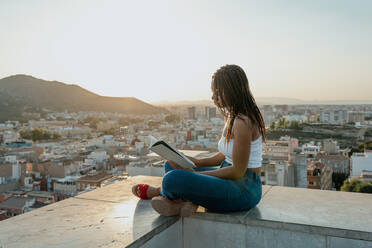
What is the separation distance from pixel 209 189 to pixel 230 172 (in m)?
0.08

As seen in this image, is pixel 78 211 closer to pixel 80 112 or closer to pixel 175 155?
pixel 175 155

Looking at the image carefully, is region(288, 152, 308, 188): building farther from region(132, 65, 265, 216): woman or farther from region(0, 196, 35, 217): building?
region(0, 196, 35, 217): building

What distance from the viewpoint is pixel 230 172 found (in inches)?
41.9

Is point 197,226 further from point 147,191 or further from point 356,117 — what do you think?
point 356,117

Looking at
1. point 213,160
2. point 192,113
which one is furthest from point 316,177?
point 192,113

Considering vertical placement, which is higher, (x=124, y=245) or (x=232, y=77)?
(x=232, y=77)

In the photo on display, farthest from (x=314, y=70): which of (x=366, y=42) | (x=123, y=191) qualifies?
(x=123, y=191)

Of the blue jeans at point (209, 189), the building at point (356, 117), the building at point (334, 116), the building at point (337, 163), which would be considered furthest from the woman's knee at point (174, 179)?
the building at point (334, 116)

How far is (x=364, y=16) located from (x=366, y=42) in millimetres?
4637

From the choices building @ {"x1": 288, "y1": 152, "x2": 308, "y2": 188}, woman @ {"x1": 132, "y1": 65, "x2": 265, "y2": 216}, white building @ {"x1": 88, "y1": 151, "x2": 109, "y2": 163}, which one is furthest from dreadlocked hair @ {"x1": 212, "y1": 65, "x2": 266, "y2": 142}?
white building @ {"x1": 88, "y1": 151, "x2": 109, "y2": 163}

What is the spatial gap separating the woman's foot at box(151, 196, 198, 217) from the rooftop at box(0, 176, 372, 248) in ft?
0.08

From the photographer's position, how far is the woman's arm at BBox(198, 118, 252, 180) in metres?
1.04

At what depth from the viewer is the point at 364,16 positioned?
12352mm

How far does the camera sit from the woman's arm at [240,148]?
1.04 m
